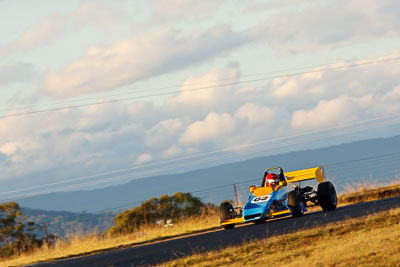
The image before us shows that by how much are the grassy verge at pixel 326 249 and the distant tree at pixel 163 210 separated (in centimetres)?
3734

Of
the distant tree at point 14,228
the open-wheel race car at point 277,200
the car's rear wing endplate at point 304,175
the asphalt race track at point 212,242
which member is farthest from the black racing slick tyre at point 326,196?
the distant tree at point 14,228

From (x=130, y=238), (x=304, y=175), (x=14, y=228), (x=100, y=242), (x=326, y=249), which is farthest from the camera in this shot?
(x=14, y=228)

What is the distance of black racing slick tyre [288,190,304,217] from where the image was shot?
2434cm

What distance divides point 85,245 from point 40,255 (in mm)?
1653

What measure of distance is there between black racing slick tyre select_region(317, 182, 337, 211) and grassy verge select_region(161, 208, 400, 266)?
519 centimetres

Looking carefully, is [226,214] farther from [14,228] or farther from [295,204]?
[14,228]

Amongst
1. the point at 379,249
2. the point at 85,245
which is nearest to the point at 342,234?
the point at 379,249

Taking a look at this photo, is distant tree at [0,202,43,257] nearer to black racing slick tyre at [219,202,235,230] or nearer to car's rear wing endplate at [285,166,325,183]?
car's rear wing endplate at [285,166,325,183]

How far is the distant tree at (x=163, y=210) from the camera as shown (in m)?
56.9

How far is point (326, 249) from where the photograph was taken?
1554 centimetres

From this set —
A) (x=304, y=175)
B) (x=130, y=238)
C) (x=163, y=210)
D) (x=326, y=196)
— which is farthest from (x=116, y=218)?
(x=326, y=196)

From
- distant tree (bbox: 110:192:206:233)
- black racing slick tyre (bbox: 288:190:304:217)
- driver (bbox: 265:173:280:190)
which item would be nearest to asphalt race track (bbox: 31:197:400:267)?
black racing slick tyre (bbox: 288:190:304:217)

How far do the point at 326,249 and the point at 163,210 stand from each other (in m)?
44.1

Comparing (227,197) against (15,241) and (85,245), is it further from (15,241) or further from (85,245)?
(15,241)
